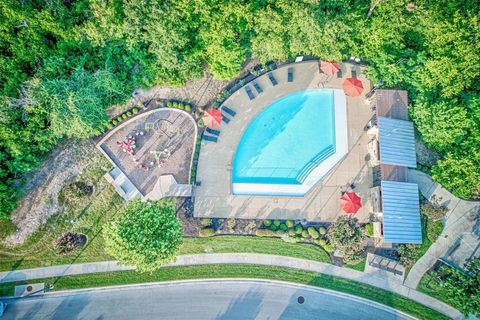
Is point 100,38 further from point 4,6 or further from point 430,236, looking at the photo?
point 430,236

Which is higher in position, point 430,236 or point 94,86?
point 94,86

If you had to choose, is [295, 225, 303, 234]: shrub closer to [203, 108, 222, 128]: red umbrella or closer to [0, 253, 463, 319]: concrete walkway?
[0, 253, 463, 319]: concrete walkway

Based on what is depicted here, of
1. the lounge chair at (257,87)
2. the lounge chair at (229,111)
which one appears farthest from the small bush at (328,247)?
the lounge chair at (257,87)

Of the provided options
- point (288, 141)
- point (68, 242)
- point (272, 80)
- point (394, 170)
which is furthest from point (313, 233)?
point (68, 242)

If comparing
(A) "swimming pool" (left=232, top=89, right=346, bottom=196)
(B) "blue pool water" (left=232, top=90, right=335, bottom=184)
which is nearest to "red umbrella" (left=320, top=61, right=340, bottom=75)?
(A) "swimming pool" (left=232, top=89, right=346, bottom=196)

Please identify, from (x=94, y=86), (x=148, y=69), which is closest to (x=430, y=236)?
(x=148, y=69)

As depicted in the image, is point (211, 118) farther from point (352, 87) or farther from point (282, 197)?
point (352, 87)

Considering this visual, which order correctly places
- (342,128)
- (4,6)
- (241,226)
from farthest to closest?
(342,128) → (241,226) → (4,6)

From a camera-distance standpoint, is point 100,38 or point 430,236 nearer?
point 100,38

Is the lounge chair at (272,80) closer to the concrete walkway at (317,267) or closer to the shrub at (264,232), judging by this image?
the shrub at (264,232)
